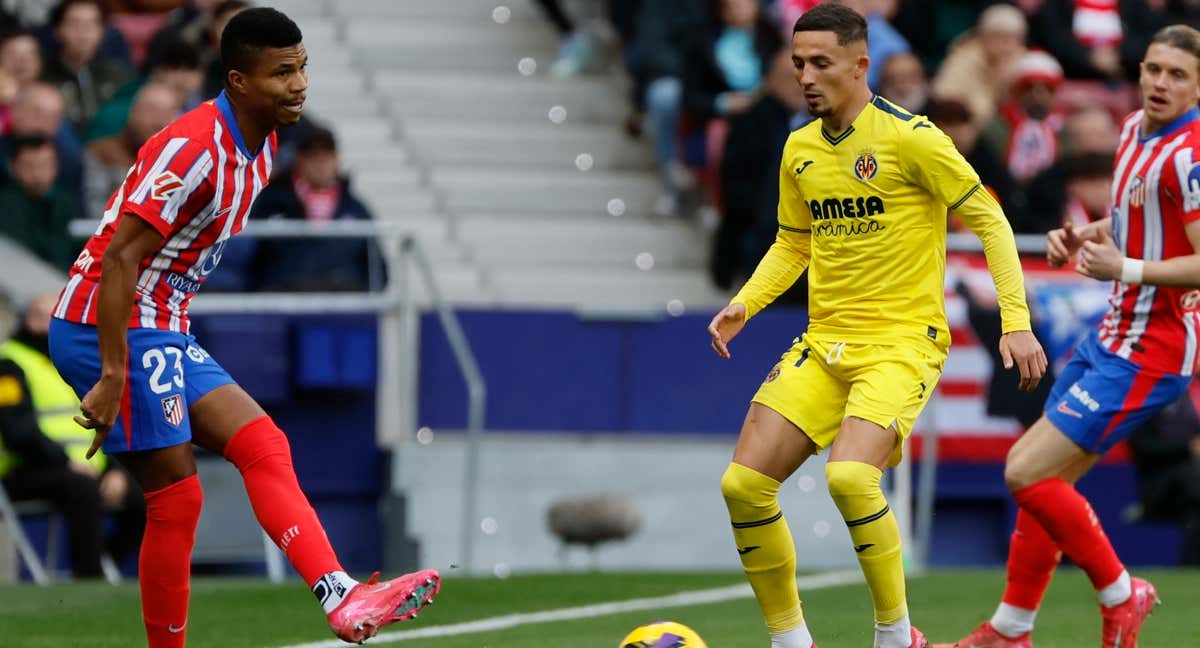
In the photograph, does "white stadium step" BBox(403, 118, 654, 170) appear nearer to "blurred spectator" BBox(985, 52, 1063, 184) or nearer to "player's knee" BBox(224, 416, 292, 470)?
"blurred spectator" BBox(985, 52, 1063, 184)

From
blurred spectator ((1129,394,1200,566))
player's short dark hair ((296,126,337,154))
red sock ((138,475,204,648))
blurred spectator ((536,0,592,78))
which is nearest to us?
red sock ((138,475,204,648))

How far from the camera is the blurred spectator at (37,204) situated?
13164 millimetres

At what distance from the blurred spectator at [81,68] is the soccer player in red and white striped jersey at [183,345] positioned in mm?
7597

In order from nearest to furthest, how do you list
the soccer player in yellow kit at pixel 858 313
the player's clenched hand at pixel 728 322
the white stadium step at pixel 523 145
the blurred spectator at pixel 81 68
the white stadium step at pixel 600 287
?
the soccer player in yellow kit at pixel 858 313 → the player's clenched hand at pixel 728 322 → the blurred spectator at pixel 81 68 → the white stadium step at pixel 600 287 → the white stadium step at pixel 523 145

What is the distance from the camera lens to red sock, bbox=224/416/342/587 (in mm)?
7230

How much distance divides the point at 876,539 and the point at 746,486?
48 centimetres

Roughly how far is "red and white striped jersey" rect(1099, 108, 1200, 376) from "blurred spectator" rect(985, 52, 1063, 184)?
6.39 metres

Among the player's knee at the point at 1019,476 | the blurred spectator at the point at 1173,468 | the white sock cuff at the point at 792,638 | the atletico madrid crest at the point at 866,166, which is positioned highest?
the atletico madrid crest at the point at 866,166

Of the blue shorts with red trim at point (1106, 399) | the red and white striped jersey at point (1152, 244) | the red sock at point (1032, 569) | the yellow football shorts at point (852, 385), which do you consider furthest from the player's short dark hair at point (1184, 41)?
the red sock at point (1032, 569)

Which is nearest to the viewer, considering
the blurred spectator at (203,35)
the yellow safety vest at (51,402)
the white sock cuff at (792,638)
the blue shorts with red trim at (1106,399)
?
the white sock cuff at (792,638)

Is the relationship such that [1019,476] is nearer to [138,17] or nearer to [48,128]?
[48,128]

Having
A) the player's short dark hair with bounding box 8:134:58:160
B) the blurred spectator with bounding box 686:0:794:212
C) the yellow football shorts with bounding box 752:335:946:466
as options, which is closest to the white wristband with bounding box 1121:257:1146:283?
the yellow football shorts with bounding box 752:335:946:466

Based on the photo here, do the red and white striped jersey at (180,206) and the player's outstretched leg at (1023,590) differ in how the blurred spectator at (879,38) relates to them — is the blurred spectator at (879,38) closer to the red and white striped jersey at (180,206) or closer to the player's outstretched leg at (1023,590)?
the player's outstretched leg at (1023,590)

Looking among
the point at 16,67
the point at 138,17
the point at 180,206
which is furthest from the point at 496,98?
the point at 180,206
